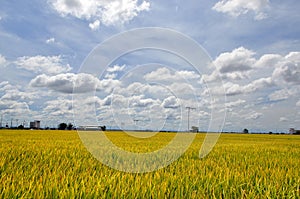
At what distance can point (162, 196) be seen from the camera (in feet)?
9.62

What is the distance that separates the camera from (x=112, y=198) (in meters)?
2.89

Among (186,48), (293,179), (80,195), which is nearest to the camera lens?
(80,195)

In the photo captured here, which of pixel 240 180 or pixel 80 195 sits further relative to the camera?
pixel 240 180

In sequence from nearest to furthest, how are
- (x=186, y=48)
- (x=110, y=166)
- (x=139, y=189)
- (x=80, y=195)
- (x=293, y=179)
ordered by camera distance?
(x=80, y=195) → (x=139, y=189) → (x=293, y=179) → (x=110, y=166) → (x=186, y=48)

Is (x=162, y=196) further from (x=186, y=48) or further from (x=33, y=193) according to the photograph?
(x=186, y=48)

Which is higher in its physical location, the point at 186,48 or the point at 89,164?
the point at 186,48

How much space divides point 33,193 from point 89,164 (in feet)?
8.20

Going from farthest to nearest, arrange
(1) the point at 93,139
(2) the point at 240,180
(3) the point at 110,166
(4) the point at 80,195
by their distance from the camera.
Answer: (1) the point at 93,139, (3) the point at 110,166, (2) the point at 240,180, (4) the point at 80,195

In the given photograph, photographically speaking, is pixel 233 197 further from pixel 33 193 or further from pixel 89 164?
pixel 89 164

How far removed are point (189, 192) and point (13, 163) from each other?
364 centimetres

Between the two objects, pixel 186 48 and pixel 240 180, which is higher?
pixel 186 48

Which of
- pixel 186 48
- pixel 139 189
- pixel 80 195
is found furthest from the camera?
pixel 186 48

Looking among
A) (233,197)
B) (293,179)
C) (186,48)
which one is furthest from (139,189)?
(186,48)

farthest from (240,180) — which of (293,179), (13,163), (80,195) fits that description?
(13,163)
